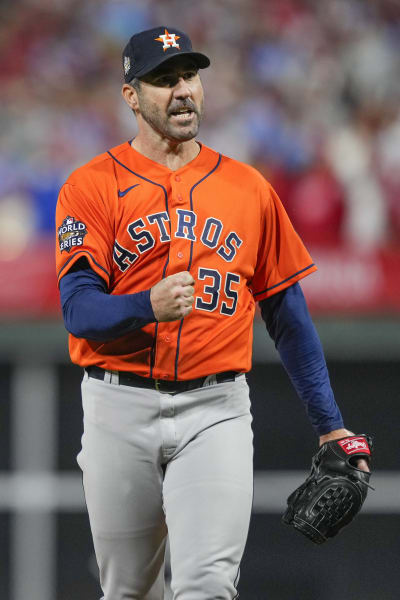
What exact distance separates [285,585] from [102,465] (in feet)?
8.47

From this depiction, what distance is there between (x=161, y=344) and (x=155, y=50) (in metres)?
0.73

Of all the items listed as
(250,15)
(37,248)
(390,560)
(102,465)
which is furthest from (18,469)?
(250,15)

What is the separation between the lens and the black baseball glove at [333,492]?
2.42 m

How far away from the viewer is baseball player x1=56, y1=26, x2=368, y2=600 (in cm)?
228

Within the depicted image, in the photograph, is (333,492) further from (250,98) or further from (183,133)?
(250,98)

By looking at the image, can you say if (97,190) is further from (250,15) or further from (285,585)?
(250,15)

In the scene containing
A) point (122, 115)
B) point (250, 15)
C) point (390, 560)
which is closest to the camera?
point (390, 560)

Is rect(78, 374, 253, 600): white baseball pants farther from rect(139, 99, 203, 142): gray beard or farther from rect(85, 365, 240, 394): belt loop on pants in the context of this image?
rect(139, 99, 203, 142): gray beard

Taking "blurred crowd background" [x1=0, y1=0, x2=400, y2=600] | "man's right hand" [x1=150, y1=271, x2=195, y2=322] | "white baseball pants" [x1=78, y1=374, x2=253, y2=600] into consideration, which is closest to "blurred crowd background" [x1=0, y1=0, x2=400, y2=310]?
"blurred crowd background" [x1=0, y1=0, x2=400, y2=600]

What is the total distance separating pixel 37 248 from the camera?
15.4ft

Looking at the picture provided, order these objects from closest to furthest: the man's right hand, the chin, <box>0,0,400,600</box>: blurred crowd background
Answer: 1. the man's right hand
2. the chin
3. <box>0,0,400,600</box>: blurred crowd background

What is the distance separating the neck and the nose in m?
0.15

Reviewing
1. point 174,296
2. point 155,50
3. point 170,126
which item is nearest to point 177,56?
point 155,50

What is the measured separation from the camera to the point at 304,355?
2508 mm
